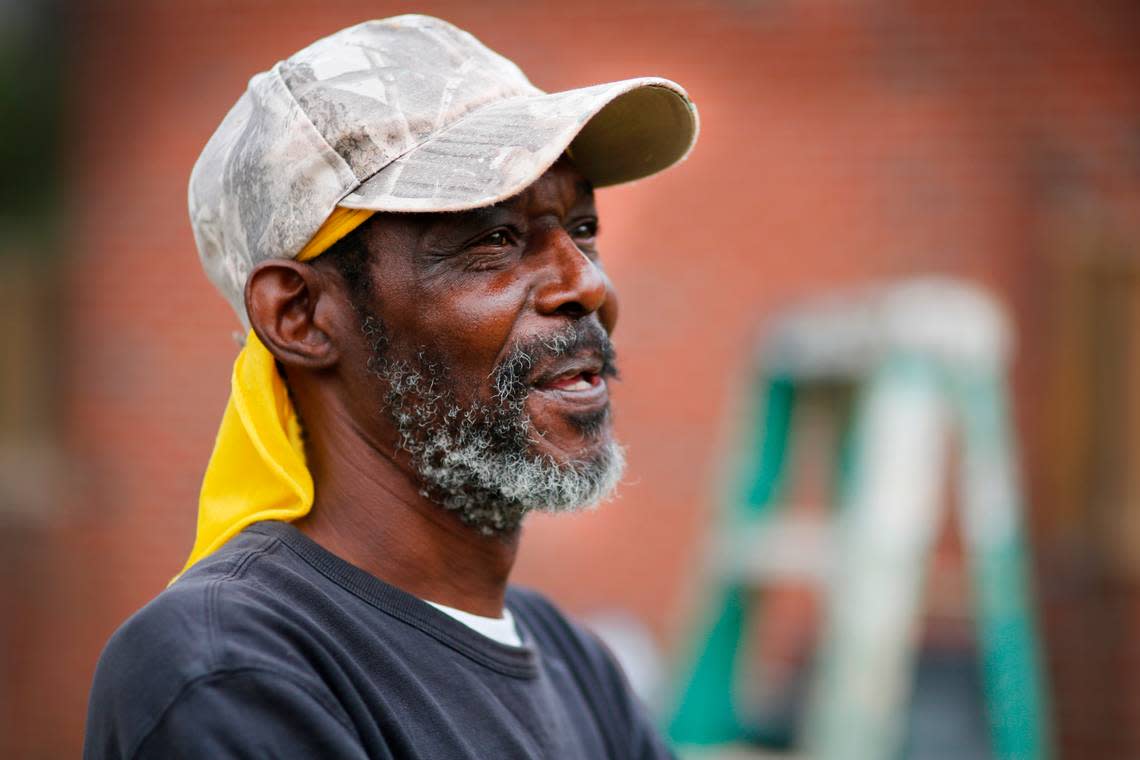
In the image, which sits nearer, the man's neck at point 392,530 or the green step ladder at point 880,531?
the man's neck at point 392,530

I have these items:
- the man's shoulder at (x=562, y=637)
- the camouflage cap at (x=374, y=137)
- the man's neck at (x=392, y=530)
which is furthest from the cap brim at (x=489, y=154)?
the man's shoulder at (x=562, y=637)

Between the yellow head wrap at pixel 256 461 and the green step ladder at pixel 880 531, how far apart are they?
2.06 metres

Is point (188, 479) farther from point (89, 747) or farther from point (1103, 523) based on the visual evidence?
point (89, 747)

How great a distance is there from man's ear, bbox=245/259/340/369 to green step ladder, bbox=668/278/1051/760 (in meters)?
2.08

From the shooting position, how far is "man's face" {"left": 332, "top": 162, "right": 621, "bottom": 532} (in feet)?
5.98

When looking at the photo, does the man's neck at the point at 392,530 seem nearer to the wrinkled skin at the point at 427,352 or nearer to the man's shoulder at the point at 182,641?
the wrinkled skin at the point at 427,352

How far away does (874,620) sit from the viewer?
3.49 m

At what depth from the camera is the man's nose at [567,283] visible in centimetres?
187

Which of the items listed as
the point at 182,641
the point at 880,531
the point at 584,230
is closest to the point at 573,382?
the point at 584,230

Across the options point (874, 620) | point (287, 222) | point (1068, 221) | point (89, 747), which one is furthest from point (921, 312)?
point (89, 747)

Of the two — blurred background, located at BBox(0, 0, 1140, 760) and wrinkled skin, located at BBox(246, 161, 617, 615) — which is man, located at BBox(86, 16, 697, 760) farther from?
blurred background, located at BBox(0, 0, 1140, 760)

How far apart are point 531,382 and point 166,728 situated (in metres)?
0.70

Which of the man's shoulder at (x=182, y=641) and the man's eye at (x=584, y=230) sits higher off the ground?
the man's eye at (x=584, y=230)

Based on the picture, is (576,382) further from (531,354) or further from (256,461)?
(256,461)
